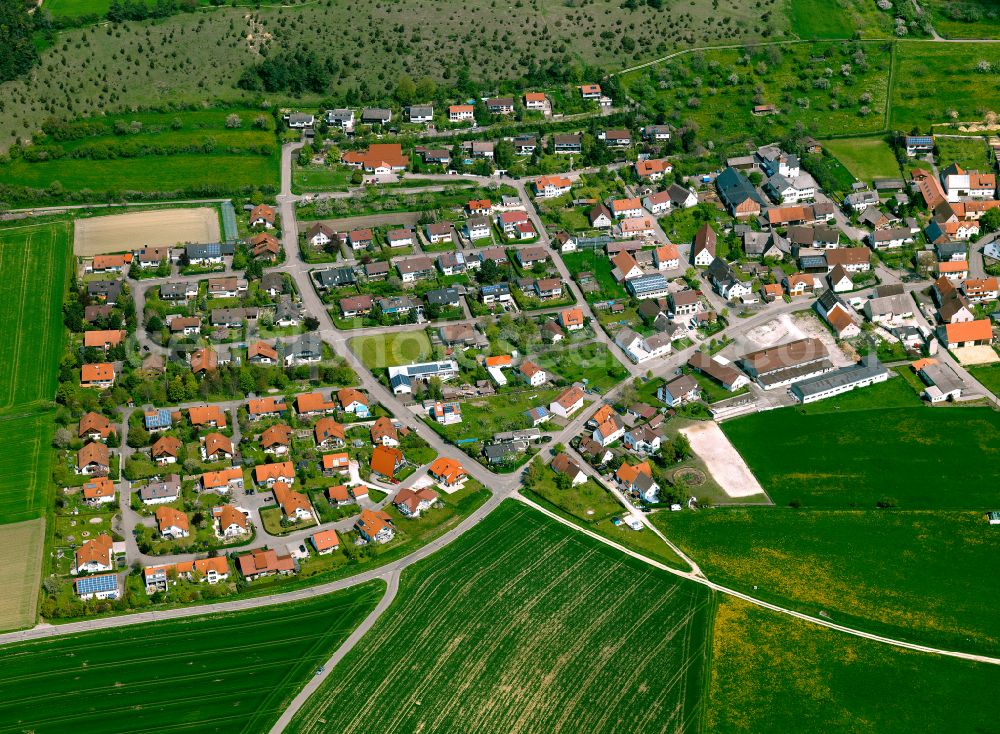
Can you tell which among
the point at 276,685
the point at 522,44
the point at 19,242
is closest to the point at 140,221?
the point at 19,242

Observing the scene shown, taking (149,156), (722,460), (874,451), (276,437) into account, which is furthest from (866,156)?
(149,156)

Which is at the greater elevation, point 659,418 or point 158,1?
point 158,1

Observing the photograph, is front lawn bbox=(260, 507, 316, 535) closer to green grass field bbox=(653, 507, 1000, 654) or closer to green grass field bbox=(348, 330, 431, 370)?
green grass field bbox=(348, 330, 431, 370)

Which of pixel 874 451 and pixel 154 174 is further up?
pixel 154 174

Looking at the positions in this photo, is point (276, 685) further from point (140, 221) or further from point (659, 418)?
point (140, 221)

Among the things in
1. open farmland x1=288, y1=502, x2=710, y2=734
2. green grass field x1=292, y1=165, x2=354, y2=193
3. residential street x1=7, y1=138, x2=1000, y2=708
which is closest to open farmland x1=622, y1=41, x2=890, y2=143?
residential street x1=7, y1=138, x2=1000, y2=708

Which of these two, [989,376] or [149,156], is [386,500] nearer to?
[989,376]

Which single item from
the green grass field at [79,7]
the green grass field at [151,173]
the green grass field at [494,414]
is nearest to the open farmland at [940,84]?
the green grass field at [494,414]

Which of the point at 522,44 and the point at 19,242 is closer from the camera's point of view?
→ the point at 19,242
